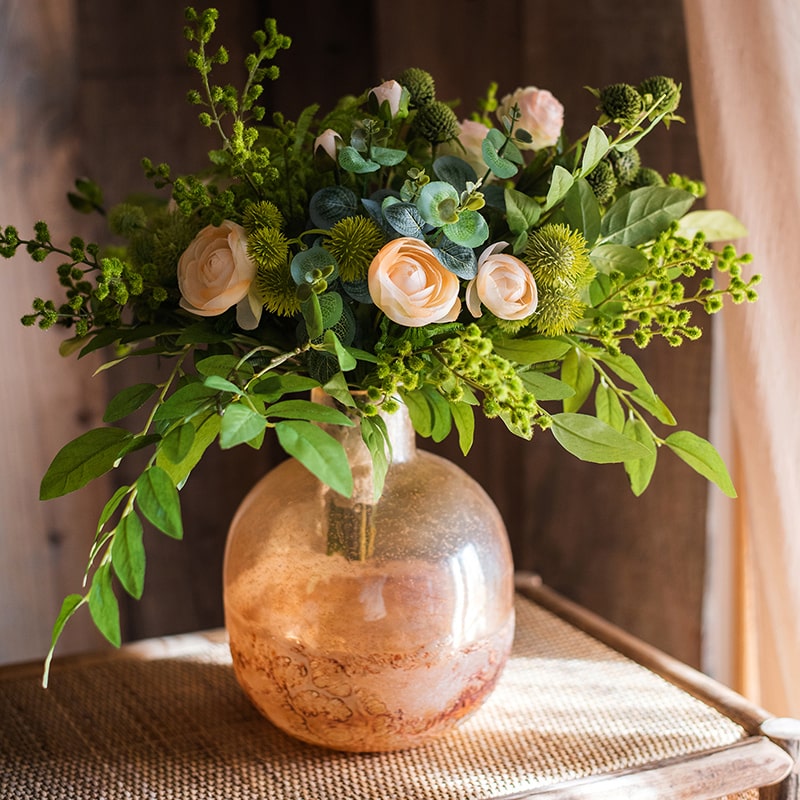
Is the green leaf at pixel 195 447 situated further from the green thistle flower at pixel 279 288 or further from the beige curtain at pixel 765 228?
the beige curtain at pixel 765 228

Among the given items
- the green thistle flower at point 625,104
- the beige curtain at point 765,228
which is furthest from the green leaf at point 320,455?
the beige curtain at point 765,228

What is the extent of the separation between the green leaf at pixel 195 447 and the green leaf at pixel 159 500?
0.04m

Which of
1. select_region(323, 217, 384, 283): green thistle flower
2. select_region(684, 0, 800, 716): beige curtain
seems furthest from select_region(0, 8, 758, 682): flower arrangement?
select_region(684, 0, 800, 716): beige curtain

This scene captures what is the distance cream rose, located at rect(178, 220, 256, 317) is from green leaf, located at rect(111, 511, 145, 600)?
0.18m

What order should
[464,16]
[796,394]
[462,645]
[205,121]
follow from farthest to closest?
1. [464,16]
2. [796,394]
3. [462,645]
4. [205,121]

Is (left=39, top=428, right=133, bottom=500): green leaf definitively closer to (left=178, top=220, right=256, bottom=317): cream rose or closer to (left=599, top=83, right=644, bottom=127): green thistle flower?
(left=178, top=220, right=256, bottom=317): cream rose

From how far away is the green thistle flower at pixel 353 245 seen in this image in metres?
0.68

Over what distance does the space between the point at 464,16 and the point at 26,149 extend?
66 centimetres

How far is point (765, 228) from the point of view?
927mm

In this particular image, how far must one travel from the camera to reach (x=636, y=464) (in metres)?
0.81

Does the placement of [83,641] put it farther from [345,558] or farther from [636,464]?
[636,464]

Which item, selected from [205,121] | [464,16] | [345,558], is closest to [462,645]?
[345,558]

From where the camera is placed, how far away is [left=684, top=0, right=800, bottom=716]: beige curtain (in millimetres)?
891

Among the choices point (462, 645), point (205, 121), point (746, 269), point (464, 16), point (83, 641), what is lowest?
point (83, 641)
